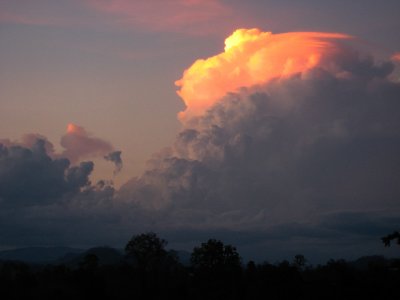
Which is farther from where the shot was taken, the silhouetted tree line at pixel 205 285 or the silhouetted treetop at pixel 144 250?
the silhouetted treetop at pixel 144 250

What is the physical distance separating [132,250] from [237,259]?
2683cm

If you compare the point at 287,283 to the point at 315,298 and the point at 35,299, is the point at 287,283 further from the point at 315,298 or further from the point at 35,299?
the point at 35,299

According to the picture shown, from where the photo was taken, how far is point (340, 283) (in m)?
92.2

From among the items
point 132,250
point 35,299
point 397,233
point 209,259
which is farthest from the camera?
point 132,250

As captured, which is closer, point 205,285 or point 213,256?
point 205,285

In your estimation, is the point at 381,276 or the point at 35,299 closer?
the point at 35,299

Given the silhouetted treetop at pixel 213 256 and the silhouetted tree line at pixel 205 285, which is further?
the silhouetted treetop at pixel 213 256

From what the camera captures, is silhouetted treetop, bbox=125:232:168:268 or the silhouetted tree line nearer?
the silhouetted tree line

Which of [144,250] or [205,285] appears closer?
[205,285]

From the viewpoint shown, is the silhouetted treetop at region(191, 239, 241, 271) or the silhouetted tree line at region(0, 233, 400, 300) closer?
the silhouetted tree line at region(0, 233, 400, 300)

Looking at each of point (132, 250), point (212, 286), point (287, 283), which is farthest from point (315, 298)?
point (132, 250)

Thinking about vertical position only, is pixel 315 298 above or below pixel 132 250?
below

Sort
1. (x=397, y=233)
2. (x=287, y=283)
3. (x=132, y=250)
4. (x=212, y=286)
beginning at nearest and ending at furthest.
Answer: (x=397, y=233) → (x=287, y=283) → (x=212, y=286) → (x=132, y=250)

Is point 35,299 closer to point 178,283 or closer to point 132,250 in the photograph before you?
point 178,283
